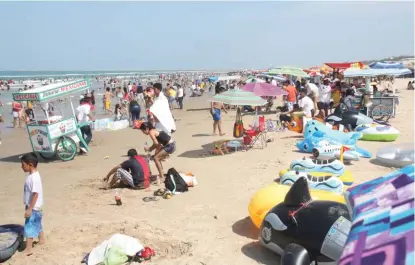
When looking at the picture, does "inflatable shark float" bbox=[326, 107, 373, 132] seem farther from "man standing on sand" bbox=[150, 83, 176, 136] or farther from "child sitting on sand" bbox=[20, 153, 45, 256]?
"child sitting on sand" bbox=[20, 153, 45, 256]

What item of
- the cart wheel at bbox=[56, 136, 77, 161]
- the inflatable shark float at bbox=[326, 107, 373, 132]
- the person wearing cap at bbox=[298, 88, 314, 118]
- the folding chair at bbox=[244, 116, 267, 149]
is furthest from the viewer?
the person wearing cap at bbox=[298, 88, 314, 118]

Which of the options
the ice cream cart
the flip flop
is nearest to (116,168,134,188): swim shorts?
the flip flop

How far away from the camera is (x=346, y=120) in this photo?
11.4 m

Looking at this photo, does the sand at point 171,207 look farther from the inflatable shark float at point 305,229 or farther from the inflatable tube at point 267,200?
the inflatable shark float at point 305,229

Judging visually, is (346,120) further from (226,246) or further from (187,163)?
(226,246)

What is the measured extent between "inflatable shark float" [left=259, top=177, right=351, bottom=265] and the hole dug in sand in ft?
3.74

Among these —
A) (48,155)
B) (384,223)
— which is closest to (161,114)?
(48,155)

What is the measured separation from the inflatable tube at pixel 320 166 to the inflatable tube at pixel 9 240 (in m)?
4.66

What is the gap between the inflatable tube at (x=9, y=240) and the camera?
4.78m

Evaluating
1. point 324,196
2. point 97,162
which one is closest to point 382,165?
point 324,196

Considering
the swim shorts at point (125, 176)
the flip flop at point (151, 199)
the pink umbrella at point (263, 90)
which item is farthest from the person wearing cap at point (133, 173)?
the pink umbrella at point (263, 90)

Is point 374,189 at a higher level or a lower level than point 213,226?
higher

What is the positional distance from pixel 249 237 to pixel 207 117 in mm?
14067

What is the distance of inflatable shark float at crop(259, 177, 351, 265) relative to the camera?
3738 millimetres
